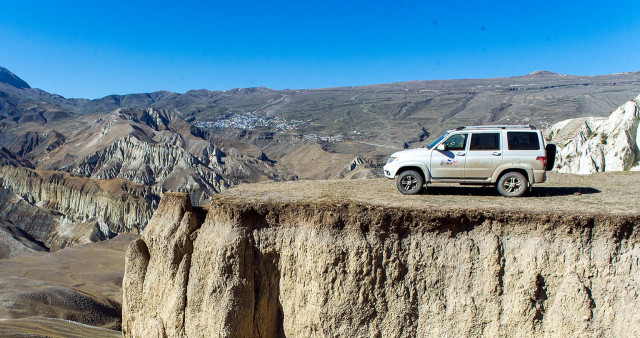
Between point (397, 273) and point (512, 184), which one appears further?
point (512, 184)

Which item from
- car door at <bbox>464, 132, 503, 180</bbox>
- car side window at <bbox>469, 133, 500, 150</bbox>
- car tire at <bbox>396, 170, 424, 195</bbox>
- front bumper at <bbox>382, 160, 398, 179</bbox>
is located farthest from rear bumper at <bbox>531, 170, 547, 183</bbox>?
front bumper at <bbox>382, 160, 398, 179</bbox>

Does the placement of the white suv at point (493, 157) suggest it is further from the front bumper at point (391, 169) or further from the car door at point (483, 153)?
the front bumper at point (391, 169)

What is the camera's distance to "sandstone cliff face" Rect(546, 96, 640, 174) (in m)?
24.7

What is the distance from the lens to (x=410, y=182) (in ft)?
40.7

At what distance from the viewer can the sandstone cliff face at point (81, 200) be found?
224 feet

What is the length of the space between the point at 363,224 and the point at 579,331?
5.65m

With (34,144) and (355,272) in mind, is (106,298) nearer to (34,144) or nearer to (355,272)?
(355,272)

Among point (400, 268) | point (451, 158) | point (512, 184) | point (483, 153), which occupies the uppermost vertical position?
point (483, 153)

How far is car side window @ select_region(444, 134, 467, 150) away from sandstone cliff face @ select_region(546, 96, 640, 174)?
17533 millimetres

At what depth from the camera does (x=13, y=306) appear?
95.8 feet

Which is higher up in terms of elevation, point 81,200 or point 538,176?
point 538,176

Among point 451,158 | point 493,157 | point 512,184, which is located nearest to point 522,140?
point 493,157

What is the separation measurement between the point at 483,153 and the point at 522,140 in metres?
1.17

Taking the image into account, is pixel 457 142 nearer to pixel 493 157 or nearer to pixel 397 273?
pixel 493 157
